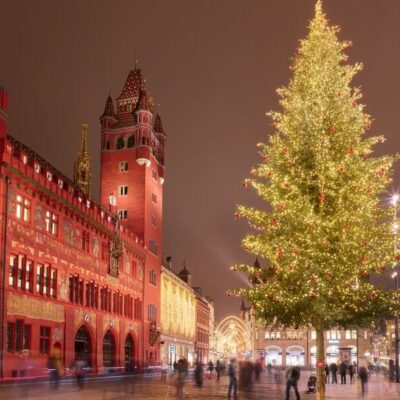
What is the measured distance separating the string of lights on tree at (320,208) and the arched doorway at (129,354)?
39.2 m

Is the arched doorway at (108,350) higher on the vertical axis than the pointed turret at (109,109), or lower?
lower

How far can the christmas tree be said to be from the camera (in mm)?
24375

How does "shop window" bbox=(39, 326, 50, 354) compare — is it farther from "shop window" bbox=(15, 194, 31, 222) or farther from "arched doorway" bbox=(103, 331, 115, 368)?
"arched doorway" bbox=(103, 331, 115, 368)

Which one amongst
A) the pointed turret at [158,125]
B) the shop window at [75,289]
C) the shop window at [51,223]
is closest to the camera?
the shop window at [51,223]

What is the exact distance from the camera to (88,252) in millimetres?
53594

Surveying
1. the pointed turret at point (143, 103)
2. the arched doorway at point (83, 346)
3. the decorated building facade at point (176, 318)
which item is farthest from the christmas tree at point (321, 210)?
the decorated building facade at point (176, 318)

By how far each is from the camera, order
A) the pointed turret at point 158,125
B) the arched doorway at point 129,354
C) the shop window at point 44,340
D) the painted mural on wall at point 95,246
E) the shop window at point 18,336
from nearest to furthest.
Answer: the shop window at point 18,336, the shop window at point 44,340, the painted mural on wall at point 95,246, the arched doorway at point 129,354, the pointed turret at point 158,125

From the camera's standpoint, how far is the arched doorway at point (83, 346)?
5122cm

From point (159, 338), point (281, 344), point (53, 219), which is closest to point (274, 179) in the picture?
point (53, 219)

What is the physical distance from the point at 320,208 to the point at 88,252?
104 ft

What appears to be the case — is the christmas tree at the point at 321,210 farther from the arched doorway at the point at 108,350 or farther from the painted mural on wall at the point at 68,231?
the arched doorway at the point at 108,350

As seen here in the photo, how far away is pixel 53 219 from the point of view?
1828 inches

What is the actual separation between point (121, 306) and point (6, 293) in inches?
989

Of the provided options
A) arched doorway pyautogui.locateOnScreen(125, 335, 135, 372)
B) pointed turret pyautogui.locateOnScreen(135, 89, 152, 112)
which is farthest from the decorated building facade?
pointed turret pyautogui.locateOnScreen(135, 89, 152, 112)
